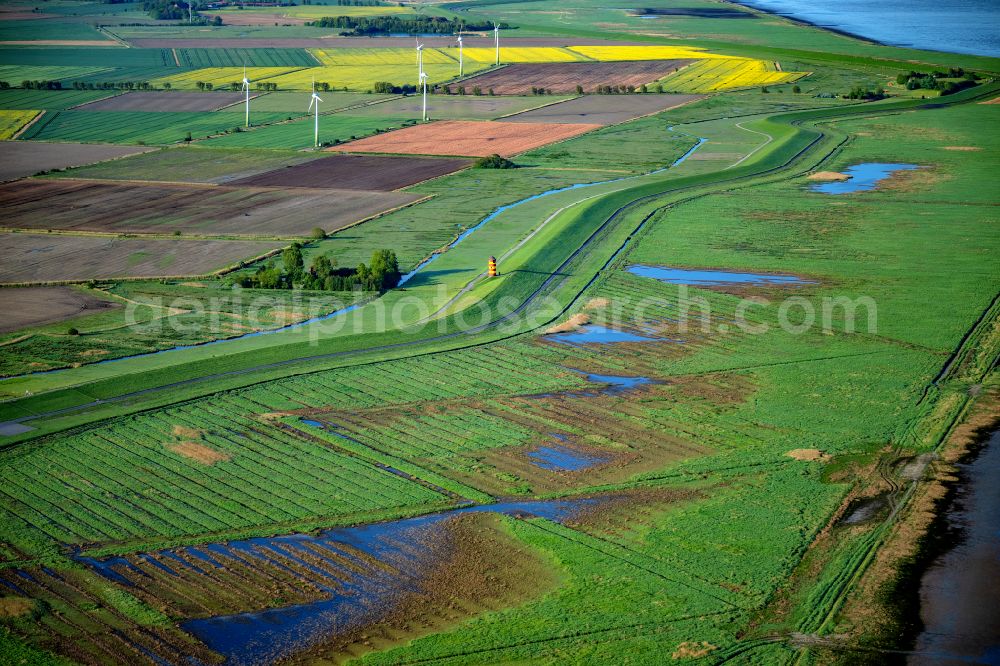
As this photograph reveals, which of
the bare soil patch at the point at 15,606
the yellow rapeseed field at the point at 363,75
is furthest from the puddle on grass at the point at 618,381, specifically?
the yellow rapeseed field at the point at 363,75

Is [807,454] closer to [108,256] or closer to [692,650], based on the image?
[692,650]

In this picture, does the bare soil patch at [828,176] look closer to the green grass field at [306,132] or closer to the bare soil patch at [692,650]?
the green grass field at [306,132]

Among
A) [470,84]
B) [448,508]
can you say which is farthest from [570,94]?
[448,508]

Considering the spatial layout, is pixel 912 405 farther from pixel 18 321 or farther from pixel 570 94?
pixel 570 94

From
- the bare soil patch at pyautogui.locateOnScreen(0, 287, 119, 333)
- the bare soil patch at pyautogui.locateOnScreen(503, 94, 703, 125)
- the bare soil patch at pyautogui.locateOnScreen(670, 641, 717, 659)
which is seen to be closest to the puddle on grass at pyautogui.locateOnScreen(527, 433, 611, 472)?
the bare soil patch at pyautogui.locateOnScreen(670, 641, 717, 659)

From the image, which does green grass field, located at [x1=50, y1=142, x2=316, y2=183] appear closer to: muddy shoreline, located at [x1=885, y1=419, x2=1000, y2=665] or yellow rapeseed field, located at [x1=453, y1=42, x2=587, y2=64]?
yellow rapeseed field, located at [x1=453, y1=42, x2=587, y2=64]

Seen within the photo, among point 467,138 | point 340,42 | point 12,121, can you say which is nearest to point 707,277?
point 467,138
